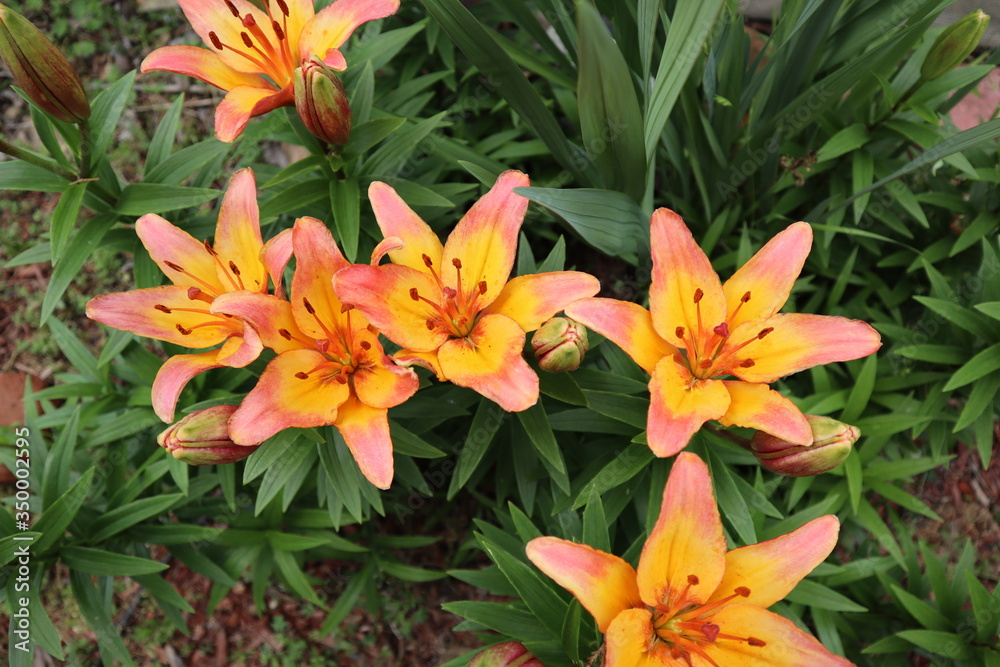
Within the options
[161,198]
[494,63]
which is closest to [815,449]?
[494,63]

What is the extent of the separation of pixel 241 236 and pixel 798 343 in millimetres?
1269

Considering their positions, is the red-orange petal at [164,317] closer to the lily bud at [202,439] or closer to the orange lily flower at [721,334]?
the lily bud at [202,439]

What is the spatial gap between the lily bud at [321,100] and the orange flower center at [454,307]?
0.40m

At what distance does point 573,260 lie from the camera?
9.02ft

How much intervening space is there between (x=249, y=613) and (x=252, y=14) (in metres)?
2.16

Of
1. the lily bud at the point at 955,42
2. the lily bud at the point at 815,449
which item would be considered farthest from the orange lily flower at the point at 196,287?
the lily bud at the point at 955,42

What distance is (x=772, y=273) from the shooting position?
1.54 meters

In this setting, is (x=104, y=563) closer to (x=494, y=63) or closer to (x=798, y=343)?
(x=494, y=63)

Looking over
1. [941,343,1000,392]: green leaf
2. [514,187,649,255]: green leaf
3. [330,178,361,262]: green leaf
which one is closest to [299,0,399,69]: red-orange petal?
[330,178,361,262]: green leaf

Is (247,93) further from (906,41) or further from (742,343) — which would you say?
(906,41)

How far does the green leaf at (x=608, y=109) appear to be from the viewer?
142cm

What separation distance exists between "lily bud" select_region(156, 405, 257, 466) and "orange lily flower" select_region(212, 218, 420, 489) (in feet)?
0.28

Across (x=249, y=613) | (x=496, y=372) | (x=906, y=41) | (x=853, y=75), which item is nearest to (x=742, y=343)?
(x=496, y=372)

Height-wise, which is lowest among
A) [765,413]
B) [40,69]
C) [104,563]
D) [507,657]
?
[507,657]
